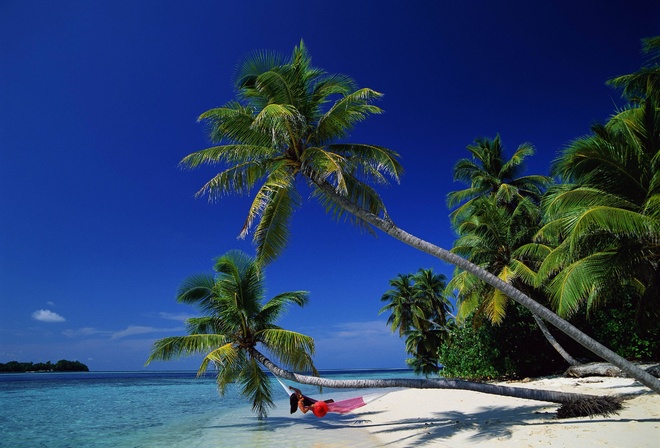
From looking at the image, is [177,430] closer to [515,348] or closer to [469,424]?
[469,424]

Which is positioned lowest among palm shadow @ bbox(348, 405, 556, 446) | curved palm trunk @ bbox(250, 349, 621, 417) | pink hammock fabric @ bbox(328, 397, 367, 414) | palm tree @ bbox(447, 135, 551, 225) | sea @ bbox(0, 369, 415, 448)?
sea @ bbox(0, 369, 415, 448)

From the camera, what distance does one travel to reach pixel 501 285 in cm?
723

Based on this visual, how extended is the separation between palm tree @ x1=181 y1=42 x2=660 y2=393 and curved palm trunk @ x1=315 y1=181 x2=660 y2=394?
0.09 feet

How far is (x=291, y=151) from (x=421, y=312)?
2192 cm

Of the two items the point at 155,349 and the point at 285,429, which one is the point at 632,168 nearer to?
the point at 285,429

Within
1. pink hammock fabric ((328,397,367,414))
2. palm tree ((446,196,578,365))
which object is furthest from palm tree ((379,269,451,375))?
pink hammock fabric ((328,397,367,414))

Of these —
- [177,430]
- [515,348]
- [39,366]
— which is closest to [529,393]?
[515,348]

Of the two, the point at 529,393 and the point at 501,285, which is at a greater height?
the point at 501,285

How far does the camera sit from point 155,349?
10391 millimetres

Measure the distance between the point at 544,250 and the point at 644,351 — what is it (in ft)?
15.2

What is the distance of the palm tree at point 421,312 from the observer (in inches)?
1099

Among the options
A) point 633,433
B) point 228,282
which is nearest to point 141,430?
point 228,282

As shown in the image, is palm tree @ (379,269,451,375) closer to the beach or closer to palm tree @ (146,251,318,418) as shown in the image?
the beach

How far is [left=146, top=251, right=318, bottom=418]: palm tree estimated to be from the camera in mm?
10305
